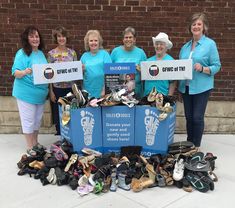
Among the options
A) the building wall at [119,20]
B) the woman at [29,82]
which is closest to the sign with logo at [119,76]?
the woman at [29,82]

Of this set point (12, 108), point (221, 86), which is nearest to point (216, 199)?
point (221, 86)

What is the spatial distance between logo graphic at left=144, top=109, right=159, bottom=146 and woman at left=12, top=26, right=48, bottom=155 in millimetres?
1399

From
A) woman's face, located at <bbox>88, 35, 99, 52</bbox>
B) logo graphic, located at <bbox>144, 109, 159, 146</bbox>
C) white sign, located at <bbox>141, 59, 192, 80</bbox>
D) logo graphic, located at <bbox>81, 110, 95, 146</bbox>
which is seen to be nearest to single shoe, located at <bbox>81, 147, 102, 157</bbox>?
logo graphic, located at <bbox>81, 110, 95, 146</bbox>

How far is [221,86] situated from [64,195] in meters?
3.15

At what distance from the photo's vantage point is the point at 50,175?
357cm

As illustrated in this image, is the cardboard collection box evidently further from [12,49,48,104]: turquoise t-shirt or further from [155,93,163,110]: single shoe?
[12,49,48,104]: turquoise t-shirt

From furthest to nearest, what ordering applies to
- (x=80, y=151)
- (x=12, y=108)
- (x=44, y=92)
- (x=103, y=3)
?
(x=12, y=108) → (x=103, y=3) → (x=44, y=92) → (x=80, y=151)

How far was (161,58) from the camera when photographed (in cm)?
403

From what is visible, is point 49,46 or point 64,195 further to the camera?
point 49,46

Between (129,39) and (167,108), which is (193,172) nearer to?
(167,108)

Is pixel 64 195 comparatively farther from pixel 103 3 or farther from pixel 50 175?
pixel 103 3

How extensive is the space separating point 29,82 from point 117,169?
1587 mm

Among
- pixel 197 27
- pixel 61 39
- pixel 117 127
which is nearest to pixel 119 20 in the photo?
pixel 61 39

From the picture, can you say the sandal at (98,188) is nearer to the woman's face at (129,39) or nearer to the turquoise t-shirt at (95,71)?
the turquoise t-shirt at (95,71)
